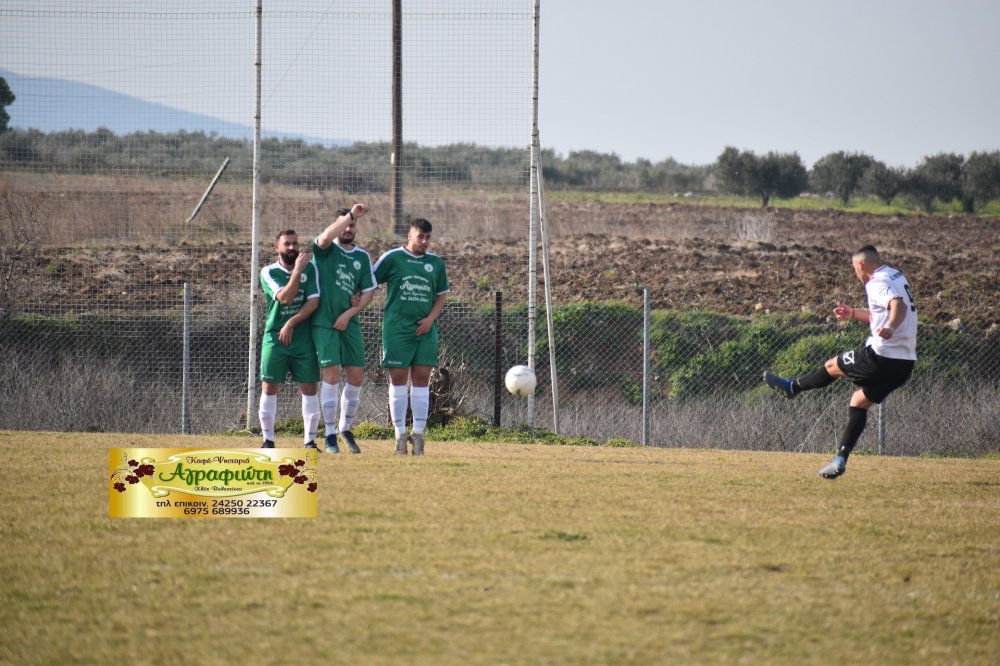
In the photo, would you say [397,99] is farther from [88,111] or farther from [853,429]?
[853,429]

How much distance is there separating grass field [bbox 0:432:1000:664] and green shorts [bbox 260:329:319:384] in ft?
5.35

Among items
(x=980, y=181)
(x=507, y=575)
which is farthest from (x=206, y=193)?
(x=980, y=181)

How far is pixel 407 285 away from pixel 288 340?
119 cm

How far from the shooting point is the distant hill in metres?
14.5

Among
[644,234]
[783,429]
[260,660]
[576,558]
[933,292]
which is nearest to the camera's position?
[260,660]

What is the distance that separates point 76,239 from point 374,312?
14.9 ft

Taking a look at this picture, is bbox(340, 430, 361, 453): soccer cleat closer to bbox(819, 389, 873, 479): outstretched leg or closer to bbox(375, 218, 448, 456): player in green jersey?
bbox(375, 218, 448, 456): player in green jersey

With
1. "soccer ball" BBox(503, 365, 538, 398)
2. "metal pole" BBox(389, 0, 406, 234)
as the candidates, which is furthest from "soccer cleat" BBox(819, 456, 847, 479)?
"metal pole" BBox(389, 0, 406, 234)

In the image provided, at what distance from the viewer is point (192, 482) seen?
6738 millimetres

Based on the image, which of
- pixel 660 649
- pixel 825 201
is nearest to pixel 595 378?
pixel 660 649

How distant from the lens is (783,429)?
589 inches

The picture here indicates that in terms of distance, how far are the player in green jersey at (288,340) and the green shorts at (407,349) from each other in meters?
0.67

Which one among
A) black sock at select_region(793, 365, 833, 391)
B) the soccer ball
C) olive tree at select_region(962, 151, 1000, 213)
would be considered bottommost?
the soccer ball

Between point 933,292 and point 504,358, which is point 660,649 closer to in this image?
point 504,358
